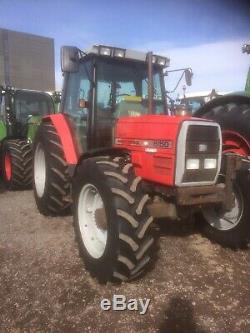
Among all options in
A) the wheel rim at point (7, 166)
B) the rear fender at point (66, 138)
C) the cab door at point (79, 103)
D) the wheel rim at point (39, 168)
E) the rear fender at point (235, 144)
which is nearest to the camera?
the rear fender at point (235, 144)

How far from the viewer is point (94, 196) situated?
351cm

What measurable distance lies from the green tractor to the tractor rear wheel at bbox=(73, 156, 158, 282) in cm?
364

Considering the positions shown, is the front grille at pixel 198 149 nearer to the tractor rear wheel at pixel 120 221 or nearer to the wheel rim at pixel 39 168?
the tractor rear wheel at pixel 120 221

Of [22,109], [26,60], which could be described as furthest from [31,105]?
[26,60]

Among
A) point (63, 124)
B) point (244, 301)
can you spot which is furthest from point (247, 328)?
point (63, 124)

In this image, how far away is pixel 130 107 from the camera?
3908 millimetres

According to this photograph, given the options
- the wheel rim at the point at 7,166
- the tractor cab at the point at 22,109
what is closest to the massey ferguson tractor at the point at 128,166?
the wheel rim at the point at 7,166

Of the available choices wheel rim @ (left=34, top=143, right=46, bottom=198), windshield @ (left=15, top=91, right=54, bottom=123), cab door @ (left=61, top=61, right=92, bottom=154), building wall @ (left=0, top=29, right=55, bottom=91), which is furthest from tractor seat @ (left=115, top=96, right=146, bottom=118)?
building wall @ (left=0, top=29, right=55, bottom=91)

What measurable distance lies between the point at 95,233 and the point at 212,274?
4.06 ft

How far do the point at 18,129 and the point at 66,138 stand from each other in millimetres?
3668

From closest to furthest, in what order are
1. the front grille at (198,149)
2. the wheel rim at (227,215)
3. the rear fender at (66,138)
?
the front grille at (198,149) < the wheel rim at (227,215) < the rear fender at (66,138)

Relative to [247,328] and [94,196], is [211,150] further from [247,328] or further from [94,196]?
[247,328]

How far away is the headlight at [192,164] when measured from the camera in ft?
9.97

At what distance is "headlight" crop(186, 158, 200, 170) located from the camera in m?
3.04
